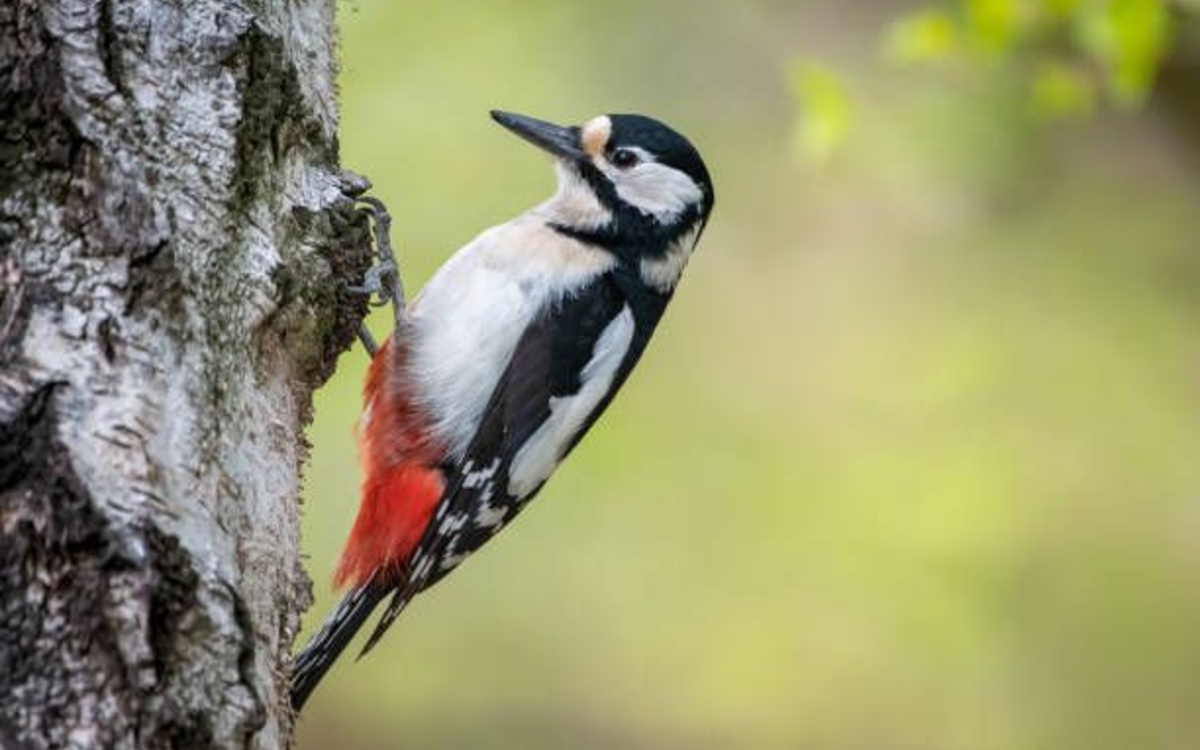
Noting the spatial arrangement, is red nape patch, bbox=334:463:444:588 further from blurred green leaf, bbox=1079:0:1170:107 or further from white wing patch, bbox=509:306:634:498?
blurred green leaf, bbox=1079:0:1170:107

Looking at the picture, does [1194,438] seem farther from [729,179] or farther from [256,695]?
[256,695]

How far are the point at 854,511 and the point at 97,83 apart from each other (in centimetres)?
515

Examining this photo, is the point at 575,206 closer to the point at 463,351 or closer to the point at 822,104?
the point at 463,351

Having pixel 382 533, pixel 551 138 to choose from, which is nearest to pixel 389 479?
pixel 382 533

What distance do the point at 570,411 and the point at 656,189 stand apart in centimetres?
53

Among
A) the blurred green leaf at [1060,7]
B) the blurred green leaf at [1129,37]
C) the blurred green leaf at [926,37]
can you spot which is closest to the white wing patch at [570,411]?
the blurred green leaf at [926,37]

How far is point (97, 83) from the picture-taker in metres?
2.13

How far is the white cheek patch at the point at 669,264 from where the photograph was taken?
398 centimetres

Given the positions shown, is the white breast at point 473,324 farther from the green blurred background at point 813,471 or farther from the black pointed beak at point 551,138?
the green blurred background at point 813,471

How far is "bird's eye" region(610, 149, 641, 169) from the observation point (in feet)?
13.0

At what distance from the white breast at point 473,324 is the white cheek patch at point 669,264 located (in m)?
0.27

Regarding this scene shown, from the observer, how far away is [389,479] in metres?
3.64

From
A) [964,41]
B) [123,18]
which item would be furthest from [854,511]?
[123,18]

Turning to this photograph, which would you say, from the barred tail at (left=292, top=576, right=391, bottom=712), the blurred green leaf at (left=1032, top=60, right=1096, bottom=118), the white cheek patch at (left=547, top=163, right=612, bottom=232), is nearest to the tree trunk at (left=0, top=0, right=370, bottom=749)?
the barred tail at (left=292, top=576, right=391, bottom=712)
